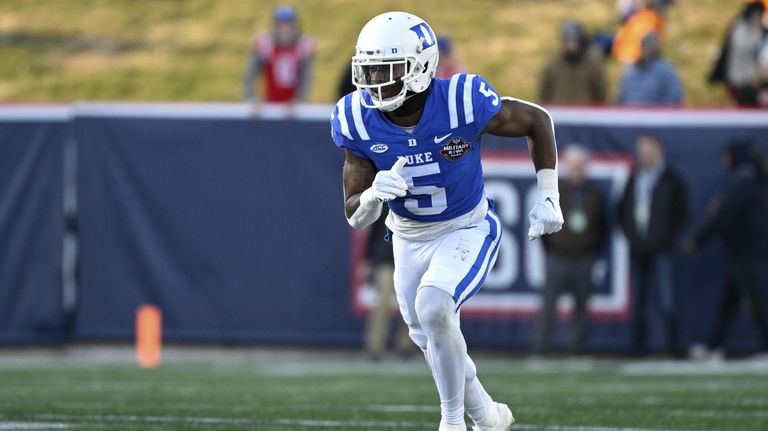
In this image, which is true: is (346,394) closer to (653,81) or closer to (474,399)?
(474,399)

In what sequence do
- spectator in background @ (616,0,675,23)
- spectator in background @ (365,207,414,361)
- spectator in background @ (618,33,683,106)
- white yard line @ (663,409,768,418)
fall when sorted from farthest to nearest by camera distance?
spectator in background @ (616,0,675,23) < spectator in background @ (618,33,683,106) < spectator in background @ (365,207,414,361) < white yard line @ (663,409,768,418)

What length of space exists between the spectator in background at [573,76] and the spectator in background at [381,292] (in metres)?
2.15

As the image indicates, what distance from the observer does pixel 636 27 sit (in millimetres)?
14164

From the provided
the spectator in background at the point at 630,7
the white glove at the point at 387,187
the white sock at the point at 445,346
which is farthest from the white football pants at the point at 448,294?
the spectator in background at the point at 630,7

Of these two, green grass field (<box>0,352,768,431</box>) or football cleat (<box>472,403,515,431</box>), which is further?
green grass field (<box>0,352,768,431</box>)

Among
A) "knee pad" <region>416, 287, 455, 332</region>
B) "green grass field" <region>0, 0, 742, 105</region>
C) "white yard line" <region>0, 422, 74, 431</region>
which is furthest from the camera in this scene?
"green grass field" <region>0, 0, 742, 105</region>

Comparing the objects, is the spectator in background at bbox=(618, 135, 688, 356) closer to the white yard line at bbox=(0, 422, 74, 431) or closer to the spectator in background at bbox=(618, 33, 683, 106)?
the spectator in background at bbox=(618, 33, 683, 106)

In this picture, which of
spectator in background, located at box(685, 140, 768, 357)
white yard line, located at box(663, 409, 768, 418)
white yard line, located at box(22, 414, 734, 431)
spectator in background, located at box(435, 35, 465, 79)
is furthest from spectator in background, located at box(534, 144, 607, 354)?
white yard line, located at box(22, 414, 734, 431)

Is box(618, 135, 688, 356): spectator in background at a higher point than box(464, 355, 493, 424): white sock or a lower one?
lower

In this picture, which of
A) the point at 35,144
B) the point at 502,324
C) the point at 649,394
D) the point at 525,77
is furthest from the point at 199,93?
the point at 649,394

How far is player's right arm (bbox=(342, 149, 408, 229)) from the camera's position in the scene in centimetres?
556

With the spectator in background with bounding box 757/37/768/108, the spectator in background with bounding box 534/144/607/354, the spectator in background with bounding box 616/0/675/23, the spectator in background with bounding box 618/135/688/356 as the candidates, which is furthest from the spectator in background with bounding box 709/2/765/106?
the spectator in background with bounding box 534/144/607/354

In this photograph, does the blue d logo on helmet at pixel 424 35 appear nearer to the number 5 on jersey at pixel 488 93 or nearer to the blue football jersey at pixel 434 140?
the blue football jersey at pixel 434 140

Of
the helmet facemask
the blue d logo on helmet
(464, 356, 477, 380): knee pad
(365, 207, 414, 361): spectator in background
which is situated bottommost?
(365, 207, 414, 361): spectator in background
